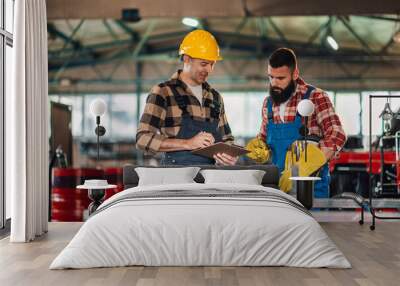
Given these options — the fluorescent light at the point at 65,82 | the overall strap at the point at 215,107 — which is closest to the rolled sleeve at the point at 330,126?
the overall strap at the point at 215,107

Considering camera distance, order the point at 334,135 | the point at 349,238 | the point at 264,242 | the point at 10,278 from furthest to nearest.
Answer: the point at 334,135
the point at 349,238
the point at 264,242
the point at 10,278

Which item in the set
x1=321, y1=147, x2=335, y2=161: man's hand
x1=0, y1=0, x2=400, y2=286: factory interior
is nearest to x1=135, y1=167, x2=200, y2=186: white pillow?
x1=0, y1=0, x2=400, y2=286: factory interior

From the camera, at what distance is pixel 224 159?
6578 mm

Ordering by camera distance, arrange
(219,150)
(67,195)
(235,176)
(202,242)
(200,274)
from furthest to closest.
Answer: (67,195) → (219,150) → (235,176) → (202,242) → (200,274)

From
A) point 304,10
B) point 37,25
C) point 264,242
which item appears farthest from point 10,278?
point 304,10

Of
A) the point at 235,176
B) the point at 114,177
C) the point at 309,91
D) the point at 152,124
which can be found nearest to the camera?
the point at 235,176

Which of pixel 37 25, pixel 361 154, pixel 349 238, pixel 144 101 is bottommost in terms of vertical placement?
pixel 349 238

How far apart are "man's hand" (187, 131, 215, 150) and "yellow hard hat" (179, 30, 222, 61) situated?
932mm

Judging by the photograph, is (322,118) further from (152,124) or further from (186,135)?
(152,124)

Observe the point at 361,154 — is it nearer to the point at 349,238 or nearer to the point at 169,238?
the point at 349,238

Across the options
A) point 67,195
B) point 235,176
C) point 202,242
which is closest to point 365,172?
point 235,176

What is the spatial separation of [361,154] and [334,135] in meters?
0.44

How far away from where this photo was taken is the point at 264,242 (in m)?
4.20

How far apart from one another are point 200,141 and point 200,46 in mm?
1180
